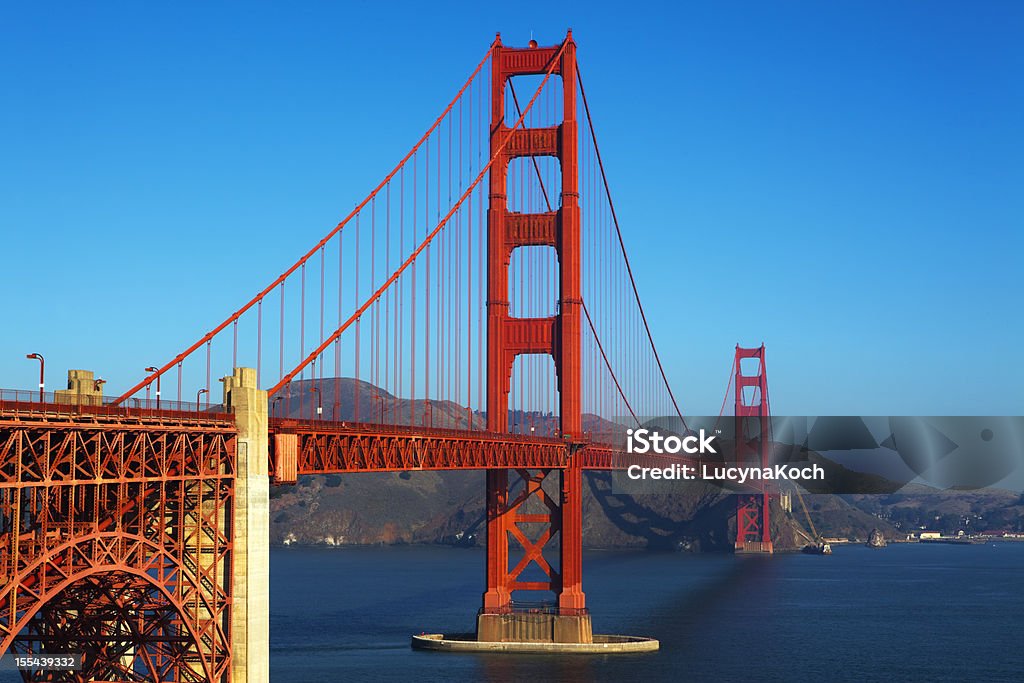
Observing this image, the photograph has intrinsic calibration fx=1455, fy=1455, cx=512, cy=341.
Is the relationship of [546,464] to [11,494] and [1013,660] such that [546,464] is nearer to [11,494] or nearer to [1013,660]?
[1013,660]

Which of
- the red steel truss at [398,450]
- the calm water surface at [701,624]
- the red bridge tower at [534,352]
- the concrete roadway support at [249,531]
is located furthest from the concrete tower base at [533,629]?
the concrete roadway support at [249,531]

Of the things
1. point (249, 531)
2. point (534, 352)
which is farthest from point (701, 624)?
point (249, 531)

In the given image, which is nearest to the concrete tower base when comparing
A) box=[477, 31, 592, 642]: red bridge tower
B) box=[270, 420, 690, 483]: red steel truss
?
box=[477, 31, 592, 642]: red bridge tower

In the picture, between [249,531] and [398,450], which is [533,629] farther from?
[249,531]

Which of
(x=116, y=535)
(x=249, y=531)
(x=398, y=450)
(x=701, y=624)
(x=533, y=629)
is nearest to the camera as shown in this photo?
(x=116, y=535)

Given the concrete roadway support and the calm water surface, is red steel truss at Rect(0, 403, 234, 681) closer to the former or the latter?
the concrete roadway support
